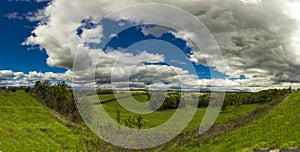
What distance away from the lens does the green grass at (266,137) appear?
88.8 feet

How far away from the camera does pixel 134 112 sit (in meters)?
117

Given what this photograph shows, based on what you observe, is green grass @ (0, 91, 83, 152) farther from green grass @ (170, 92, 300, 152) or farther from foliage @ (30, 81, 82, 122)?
foliage @ (30, 81, 82, 122)

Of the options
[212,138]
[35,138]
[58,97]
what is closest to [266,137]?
[212,138]

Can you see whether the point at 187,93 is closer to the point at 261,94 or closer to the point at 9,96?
the point at 261,94

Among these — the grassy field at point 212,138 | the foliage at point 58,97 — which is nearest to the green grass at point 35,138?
the grassy field at point 212,138

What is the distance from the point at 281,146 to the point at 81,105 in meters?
60.2

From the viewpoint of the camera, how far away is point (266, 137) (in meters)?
29.6

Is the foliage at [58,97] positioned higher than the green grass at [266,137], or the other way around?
the foliage at [58,97]

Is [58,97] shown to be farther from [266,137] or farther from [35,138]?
[266,137]

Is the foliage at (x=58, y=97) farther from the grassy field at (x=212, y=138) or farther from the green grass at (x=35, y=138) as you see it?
the grassy field at (x=212, y=138)

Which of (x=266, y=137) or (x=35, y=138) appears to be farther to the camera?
(x=35, y=138)

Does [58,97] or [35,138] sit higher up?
[58,97]

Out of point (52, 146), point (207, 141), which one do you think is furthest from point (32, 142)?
point (207, 141)

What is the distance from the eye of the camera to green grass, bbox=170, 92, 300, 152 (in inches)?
1066
